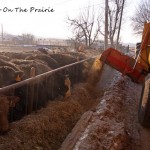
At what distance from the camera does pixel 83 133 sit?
6484mm

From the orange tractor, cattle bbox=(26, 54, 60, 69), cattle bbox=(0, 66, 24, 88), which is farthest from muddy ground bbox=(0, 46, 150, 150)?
cattle bbox=(26, 54, 60, 69)

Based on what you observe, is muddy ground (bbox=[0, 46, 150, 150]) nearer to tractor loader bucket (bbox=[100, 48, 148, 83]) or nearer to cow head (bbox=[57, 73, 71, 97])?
cow head (bbox=[57, 73, 71, 97])

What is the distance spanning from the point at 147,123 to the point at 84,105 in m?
2.90

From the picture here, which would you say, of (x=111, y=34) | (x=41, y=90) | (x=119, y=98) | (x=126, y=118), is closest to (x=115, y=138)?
A: (x=126, y=118)

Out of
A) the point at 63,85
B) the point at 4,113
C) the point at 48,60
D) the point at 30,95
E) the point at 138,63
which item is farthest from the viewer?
the point at 48,60

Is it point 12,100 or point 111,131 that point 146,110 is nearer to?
point 111,131

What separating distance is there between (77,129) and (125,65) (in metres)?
3.64

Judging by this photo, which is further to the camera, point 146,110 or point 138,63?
point 138,63

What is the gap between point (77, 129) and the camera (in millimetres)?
6797

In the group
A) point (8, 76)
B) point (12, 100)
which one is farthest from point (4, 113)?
point (8, 76)

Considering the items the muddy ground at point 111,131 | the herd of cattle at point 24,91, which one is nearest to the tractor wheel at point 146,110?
the muddy ground at point 111,131

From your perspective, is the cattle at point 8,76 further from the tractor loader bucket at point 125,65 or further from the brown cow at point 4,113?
the tractor loader bucket at point 125,65

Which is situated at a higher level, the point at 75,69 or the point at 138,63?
the point at 138,63

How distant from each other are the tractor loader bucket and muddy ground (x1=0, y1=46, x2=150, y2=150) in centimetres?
100
